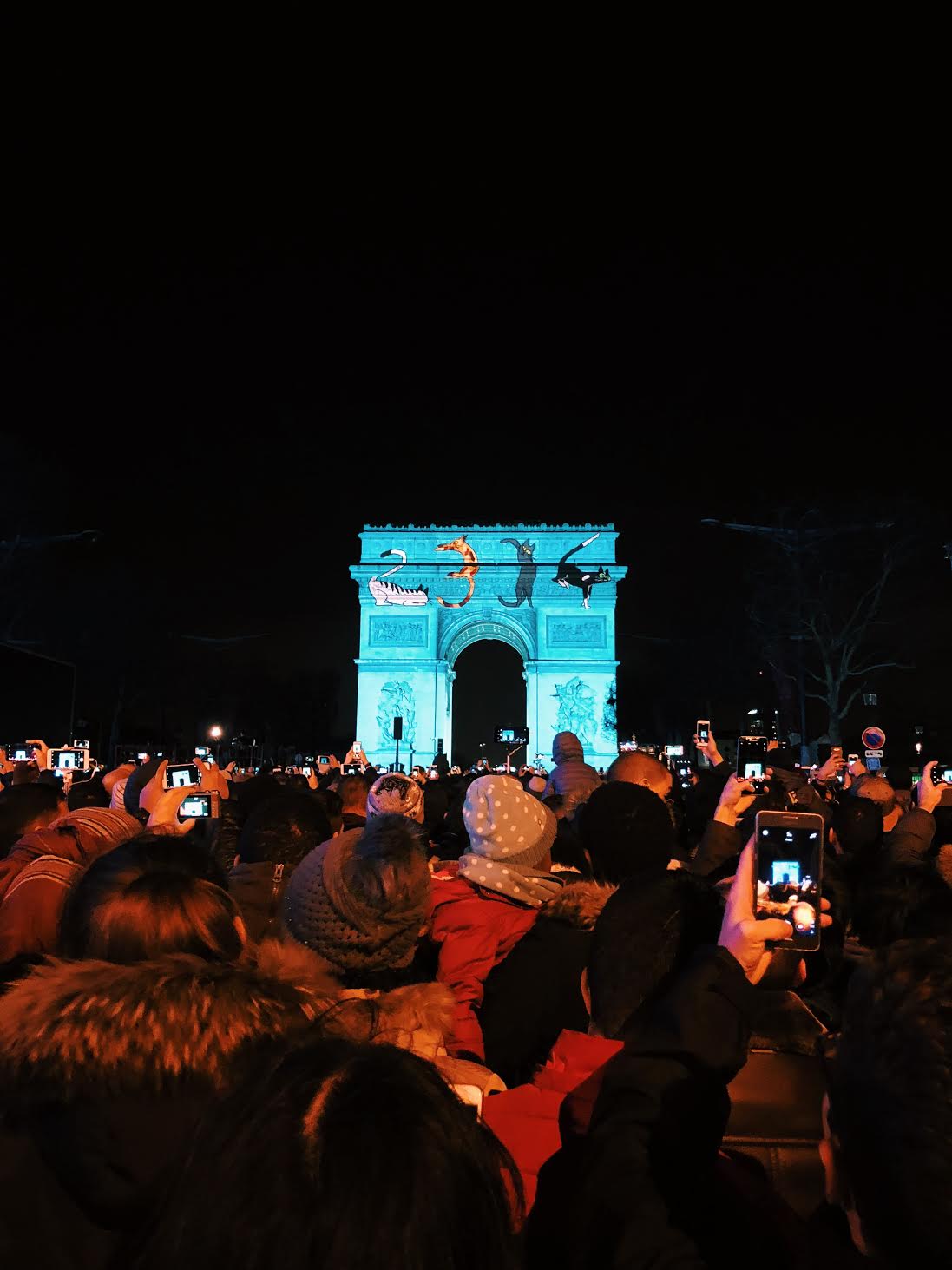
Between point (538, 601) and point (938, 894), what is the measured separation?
55.8 metres

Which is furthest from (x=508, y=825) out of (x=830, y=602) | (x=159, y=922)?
(x=830, y=602)

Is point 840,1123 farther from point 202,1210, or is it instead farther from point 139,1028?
point 139,1028

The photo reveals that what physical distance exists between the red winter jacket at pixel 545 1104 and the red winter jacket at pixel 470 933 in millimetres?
934

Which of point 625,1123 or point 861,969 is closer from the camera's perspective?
point 861,969

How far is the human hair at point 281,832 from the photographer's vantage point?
519cm

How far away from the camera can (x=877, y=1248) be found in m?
1.40

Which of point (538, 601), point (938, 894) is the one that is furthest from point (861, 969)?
point (538, 601)

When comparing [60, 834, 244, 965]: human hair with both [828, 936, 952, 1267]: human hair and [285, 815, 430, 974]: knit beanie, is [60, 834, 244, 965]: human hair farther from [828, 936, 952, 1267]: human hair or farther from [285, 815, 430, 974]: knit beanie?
[828, 936, 952, 1267]: human hair

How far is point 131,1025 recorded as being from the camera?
1688 millimetres

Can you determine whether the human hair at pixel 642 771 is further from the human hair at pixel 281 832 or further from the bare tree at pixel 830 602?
the bare tree at pixel 830 602

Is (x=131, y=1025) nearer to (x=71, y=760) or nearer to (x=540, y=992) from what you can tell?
(x=540, y=992)

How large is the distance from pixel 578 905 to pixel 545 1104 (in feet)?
3.83

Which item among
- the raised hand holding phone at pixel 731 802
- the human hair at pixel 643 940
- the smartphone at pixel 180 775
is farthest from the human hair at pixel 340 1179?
the smartphone at pixel 180 775

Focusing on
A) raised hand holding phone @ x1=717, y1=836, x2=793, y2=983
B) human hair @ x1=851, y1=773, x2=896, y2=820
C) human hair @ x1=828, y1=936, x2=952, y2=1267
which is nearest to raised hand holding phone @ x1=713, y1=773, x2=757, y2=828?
raised hand holding phone @ x1=717, y1=836, x2=793, y2=983
